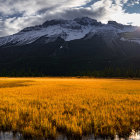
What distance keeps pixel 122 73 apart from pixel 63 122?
364ft

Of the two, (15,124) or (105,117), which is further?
(105,117)

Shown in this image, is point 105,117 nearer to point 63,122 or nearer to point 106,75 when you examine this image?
point 63,122

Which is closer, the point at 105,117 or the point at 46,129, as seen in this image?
the point at 46,129

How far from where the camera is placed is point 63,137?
6559mm

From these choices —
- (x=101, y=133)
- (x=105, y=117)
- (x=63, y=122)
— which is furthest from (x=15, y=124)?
(x=105, y=117)

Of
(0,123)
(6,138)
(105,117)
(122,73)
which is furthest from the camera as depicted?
(122,73)

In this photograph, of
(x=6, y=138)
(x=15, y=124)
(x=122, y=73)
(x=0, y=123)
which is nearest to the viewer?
(x=6, y=138)

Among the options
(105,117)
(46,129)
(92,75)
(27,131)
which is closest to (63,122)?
(46,129)

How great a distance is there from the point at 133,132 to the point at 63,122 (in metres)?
3.05

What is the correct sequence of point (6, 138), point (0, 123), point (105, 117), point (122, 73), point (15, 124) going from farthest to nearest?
point (122, 73)
point (105, 117)
point (0, 123)
point (15, 124)
point (6, 138)

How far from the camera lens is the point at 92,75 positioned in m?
114

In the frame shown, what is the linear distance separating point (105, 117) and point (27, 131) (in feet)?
13.3

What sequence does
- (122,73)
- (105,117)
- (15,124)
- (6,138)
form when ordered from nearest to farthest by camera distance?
(6,138), (15,124), (105,117), (122,73)

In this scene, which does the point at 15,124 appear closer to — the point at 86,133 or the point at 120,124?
the point at 86,133
